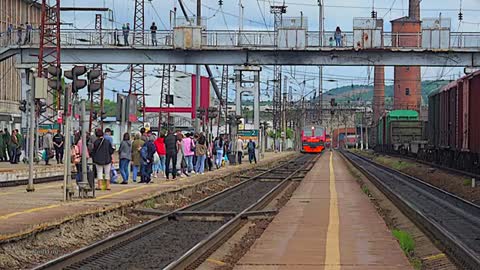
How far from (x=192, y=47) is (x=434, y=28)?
13.3m

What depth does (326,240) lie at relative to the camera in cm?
1439

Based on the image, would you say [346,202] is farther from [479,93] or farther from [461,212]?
[479,93]

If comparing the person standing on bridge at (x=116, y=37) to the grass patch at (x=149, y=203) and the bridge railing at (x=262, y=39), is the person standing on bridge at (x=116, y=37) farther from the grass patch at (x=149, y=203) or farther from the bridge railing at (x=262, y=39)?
the grass patch at (x=149, y=203)

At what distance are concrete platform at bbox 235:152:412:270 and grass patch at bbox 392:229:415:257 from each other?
0.14 metres

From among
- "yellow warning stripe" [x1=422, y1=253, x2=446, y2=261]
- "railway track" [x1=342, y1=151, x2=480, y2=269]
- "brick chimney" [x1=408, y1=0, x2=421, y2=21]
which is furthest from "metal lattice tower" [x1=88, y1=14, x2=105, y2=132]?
"brick chimney" [x1=408, y1=0, x2=421, y2=21]

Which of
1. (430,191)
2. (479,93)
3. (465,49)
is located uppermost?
(465,49)

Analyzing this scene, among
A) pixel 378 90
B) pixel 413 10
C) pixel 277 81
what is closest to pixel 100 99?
pixel 277 81

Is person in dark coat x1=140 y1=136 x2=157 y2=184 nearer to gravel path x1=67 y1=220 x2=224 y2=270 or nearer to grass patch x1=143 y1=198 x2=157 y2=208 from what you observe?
grass patch x1=143 y1=198 x2=157 y2=208

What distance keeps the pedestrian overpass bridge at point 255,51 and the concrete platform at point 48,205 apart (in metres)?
18.6

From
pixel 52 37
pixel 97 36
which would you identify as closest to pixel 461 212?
pixel 97 36

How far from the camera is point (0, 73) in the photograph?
86750 mm

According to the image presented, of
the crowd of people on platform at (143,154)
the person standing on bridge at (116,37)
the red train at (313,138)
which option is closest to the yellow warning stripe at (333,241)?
the crowd of people on platform at (143,154)

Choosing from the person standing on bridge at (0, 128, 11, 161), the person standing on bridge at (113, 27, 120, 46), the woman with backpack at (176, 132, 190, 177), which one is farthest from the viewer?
the person standing on bridge at (113, 27, 120, 46)

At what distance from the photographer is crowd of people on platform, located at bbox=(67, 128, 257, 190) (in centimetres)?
2344
